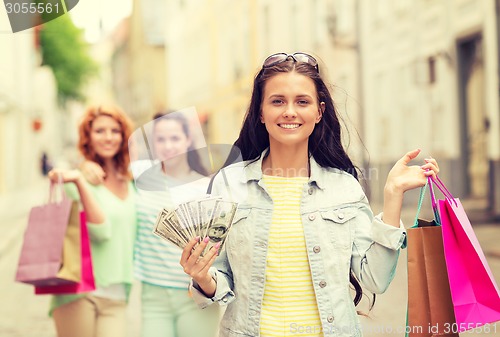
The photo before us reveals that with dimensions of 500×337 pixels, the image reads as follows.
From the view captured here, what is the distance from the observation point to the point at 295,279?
2.20 metres

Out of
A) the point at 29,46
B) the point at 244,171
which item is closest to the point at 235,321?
the point at 244,171

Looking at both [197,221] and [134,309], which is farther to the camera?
[134,309]

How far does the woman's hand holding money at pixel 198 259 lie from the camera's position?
206 cm

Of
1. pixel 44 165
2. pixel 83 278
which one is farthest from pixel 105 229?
pixel 44 165

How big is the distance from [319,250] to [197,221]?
0.38 m

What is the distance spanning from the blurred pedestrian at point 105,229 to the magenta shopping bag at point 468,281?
201 cm

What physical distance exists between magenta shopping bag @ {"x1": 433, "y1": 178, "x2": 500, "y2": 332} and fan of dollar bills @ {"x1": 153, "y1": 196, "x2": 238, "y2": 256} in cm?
63

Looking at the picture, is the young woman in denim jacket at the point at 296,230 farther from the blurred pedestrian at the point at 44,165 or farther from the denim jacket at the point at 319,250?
the blurred pedestrian at the point at 44,165

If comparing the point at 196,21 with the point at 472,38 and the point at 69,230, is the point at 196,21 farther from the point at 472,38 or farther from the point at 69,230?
the point at 69,230

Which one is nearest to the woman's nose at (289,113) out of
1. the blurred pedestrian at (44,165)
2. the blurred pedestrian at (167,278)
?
the blurred pedestrian at (167,278)

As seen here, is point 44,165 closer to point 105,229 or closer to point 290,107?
point 105,229

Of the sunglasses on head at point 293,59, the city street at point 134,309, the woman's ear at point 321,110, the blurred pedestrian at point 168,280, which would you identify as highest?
the sunglasses on head at point 293,59

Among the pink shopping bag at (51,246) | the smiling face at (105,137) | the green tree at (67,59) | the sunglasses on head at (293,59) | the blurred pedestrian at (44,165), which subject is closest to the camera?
the sunglasses on head at (293,59)

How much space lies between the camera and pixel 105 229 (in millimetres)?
3775
